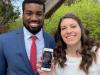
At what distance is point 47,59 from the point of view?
4.28 metres

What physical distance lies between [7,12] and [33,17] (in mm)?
9801

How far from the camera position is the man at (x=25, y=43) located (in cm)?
460

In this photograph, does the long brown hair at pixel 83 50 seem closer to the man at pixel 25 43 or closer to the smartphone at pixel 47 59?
the man at pixel 25 43

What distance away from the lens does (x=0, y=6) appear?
14.1 metres

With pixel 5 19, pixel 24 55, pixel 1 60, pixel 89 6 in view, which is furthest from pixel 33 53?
pixel 5 19

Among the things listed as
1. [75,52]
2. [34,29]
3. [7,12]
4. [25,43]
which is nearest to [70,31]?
[75,52]

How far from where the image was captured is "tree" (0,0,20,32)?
45.4 feet

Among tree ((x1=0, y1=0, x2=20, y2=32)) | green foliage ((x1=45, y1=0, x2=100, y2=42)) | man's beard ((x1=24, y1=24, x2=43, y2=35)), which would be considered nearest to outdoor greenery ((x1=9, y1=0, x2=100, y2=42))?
green foliage ((x1=45, y1=0, x2=100, y2=42))

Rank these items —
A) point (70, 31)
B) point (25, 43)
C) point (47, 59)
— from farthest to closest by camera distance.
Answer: point (25, 43) → point (70, 31) → point (47, 59)

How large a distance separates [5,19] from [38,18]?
9.37 m

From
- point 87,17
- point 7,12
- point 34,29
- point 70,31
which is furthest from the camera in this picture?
point 7,12

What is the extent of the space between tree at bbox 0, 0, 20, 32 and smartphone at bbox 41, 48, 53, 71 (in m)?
9.53

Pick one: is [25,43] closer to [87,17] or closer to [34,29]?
[34,29]

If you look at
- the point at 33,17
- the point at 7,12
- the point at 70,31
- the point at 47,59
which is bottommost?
the point at 7,12
